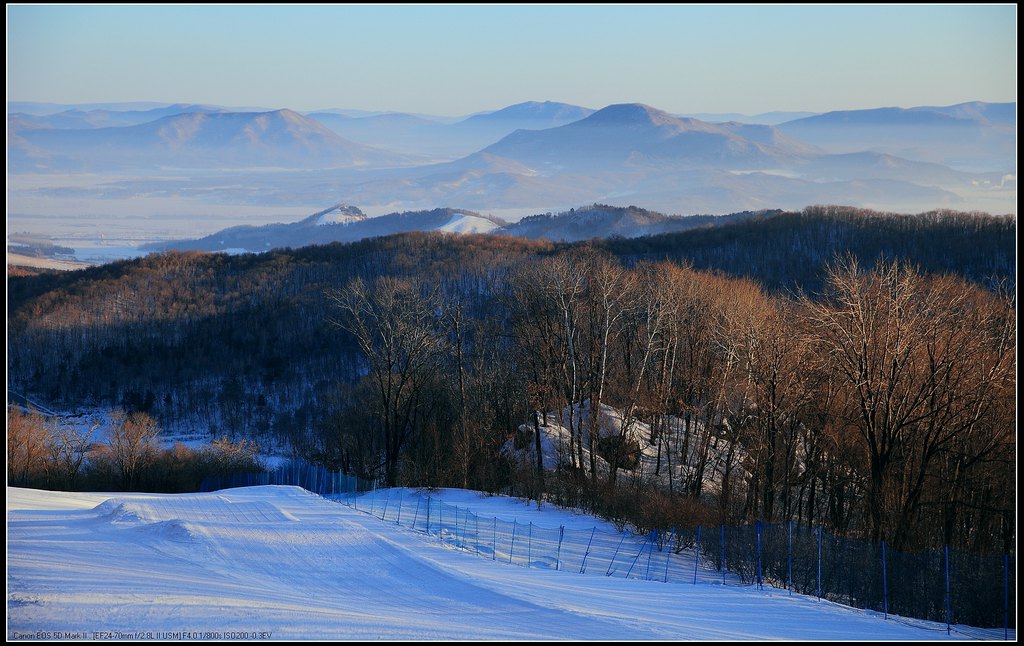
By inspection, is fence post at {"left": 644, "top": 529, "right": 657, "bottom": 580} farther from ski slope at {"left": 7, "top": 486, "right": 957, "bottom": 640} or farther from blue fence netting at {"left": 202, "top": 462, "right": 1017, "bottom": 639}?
ski slope at {"left": 7, "top": 486, "right": 957, "bottom": 640}

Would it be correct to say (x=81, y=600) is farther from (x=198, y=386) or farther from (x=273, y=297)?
(x=273, y=297)

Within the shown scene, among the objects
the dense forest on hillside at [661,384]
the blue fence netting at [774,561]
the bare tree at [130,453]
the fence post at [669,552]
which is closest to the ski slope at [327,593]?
the blue fence netting at [774,561]

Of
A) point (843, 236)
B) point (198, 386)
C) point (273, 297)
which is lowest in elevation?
point (198, 386)

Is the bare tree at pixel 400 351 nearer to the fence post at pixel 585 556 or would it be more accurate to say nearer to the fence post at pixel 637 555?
the fence post at pixel 585 556

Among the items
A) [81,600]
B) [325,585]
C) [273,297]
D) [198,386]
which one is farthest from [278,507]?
[273,297]

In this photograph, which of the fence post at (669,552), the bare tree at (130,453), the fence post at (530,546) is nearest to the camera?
the fence post at (669,552)

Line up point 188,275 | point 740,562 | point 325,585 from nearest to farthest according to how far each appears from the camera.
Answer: point 325,585 → point 740,562 → point 188,275
